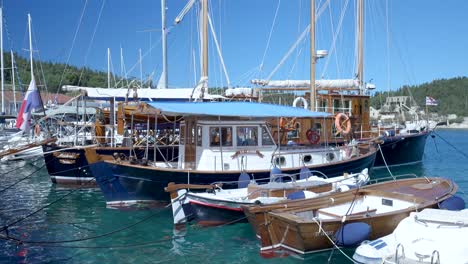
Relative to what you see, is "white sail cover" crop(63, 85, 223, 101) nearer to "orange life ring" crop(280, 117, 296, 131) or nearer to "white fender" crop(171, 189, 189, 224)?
"orange life ring" crop(280, 117, 296, 131)

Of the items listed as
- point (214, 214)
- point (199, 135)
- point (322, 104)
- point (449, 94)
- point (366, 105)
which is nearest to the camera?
point (214, 214)

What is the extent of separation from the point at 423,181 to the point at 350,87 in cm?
1463

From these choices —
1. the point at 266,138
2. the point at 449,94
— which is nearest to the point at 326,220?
the point at 266,138

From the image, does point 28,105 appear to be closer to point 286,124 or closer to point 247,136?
point 247,136

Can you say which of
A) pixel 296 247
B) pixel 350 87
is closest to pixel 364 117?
pixel 350 87

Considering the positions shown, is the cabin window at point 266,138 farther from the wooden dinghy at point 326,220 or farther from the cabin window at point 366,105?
the cabin window at point 366,105

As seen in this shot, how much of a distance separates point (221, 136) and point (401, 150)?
17895 mm

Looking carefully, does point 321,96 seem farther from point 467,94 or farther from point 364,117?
point 467,94

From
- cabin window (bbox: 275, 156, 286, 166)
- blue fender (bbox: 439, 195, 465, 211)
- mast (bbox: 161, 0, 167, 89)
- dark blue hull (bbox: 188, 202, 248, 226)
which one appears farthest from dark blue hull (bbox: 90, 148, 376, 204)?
mast (bbox: 161, 0, 167, 89)

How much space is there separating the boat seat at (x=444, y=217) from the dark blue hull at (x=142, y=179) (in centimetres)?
637

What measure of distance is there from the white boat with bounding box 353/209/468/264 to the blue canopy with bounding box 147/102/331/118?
6.78 metres

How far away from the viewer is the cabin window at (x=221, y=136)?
613 inches

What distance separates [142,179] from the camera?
14828 mm

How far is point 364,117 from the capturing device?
90.9 ft
